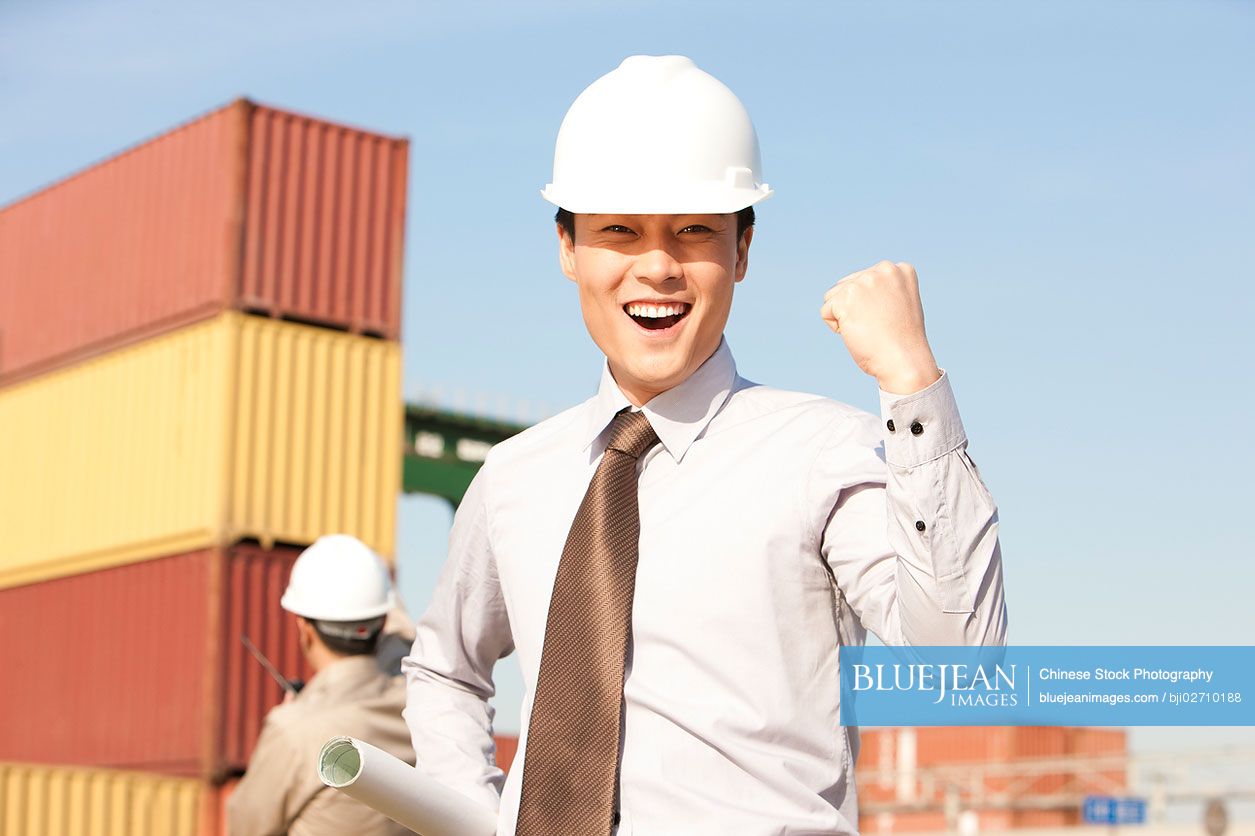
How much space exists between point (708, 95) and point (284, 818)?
124 inches

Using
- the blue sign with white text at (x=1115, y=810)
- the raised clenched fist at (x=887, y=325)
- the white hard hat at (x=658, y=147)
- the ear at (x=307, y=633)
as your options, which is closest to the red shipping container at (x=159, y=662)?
the ear at (x=307, y=633)

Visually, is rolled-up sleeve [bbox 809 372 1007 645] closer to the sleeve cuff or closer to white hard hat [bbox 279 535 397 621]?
the sleeve cuff

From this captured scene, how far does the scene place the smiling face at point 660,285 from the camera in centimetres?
225

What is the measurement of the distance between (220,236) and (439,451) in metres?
9.63

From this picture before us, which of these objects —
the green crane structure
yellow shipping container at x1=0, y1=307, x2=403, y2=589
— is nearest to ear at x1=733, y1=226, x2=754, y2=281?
yellow shipping container at x1=0, y1=307, x2=403, y2=589

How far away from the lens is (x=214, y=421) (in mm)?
15703

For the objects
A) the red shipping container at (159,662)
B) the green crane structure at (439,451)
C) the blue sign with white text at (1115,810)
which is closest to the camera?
the red shipping container at (159,662)

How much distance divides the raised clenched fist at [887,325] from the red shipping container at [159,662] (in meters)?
13.5

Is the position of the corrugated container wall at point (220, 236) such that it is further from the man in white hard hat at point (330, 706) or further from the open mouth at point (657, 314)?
the open mouth at point (657, 314)

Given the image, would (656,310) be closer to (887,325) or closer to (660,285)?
(660,285)

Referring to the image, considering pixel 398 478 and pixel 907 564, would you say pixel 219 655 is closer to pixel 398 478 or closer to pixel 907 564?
pixel 398 478

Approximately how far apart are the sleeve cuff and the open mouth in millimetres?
Answer: 458

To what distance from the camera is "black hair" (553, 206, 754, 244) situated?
233 cm

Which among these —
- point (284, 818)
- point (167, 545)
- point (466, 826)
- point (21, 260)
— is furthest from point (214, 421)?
point (466, 826)
